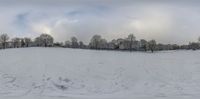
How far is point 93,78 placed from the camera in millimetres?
28078

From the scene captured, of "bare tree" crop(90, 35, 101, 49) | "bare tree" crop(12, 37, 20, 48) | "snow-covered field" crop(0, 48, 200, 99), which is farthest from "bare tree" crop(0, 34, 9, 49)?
"snow-covered field" crop(0, 48, 200, 99)

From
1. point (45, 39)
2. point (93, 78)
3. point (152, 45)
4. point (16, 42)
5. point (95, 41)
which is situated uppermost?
point (45, 39)

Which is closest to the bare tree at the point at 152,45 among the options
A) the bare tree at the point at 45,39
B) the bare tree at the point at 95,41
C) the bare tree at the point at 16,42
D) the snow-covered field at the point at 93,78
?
the bare tree at the point at 95,41

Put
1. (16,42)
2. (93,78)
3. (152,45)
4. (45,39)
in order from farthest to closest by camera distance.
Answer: (16,42)
(45,39)
(152,45)
(93,78)

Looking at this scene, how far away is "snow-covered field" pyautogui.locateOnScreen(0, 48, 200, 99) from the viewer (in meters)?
23.1


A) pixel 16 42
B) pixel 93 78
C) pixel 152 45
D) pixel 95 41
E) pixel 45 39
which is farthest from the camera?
pixel 16 42

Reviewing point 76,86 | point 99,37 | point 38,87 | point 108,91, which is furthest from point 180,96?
point 99,37

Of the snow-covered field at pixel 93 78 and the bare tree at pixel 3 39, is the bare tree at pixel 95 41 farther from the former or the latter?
the snow-covered field at pixel 93 78

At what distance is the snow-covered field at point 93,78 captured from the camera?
2310cm

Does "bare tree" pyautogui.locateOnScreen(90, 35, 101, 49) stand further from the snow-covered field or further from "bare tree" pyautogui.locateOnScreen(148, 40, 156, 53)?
the snow-covered field

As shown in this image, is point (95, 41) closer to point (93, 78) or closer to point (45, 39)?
point (45, 39)

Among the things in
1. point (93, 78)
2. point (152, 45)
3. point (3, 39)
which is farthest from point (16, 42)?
point (93, 78)

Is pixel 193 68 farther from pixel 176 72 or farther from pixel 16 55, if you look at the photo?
pixel 16 55

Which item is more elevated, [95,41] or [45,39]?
[45,39]
